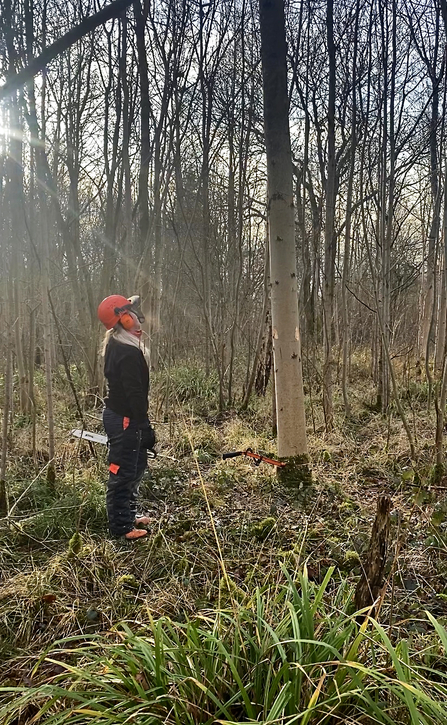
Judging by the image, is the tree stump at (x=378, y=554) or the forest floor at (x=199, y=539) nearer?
the tree stump at (x=378, y=554)

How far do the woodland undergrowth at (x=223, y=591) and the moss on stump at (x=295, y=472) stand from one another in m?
0.11

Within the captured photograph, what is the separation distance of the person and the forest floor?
8.5 inches

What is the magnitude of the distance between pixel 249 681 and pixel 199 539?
5.46 feet

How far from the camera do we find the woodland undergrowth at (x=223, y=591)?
5.14 ft

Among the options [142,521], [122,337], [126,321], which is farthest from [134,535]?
[126,321]

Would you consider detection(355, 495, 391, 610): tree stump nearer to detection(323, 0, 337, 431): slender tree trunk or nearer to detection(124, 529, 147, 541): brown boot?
detection(124, 529, 147, 541): brown boot

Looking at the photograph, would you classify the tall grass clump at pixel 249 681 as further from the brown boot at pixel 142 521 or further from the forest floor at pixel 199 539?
the brown boot at pixel 142 521

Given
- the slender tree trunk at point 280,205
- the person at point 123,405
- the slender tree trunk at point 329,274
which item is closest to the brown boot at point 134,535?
the person at point 123,405

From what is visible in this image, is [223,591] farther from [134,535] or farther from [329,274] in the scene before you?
[329,274]

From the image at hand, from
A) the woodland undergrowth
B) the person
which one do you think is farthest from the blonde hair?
the woodland undergrowth

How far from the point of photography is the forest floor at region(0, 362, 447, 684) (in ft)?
8.05

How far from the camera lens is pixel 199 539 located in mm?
3318

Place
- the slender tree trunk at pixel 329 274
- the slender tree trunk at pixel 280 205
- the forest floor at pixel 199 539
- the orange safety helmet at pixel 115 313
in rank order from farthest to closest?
the slender tree trunk at pixel 329 274, the slender tree trunk at pixel 280 205, the orange safety helmet at pixel 115 313, the forest floor at pixel 199 539

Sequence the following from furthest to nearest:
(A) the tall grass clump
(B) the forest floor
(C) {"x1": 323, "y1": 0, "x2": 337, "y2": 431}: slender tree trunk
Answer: (C) {"x1": 323, "y1": 0, "x2": 337, "y2": 431}: slender tree trunk → (B) the forest floor → (A) the tall grass clump
